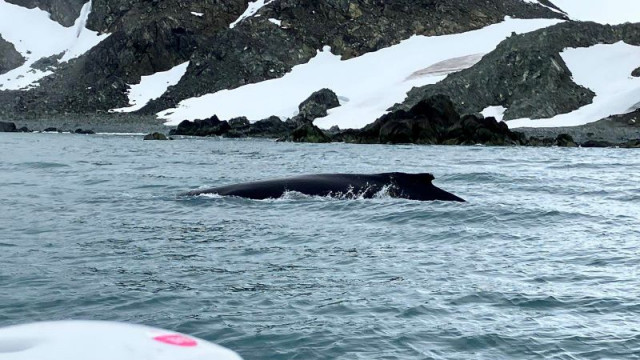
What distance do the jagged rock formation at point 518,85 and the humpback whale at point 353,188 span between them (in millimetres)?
67679

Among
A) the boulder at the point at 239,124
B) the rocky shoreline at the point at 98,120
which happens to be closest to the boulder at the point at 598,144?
the boulder at the point at 239,124

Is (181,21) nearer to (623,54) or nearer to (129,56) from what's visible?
(129,56)

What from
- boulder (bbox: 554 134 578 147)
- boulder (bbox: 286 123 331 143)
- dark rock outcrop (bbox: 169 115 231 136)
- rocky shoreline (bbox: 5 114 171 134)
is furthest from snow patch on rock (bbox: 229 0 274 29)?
boulder (bbox: 554 134 578 147)

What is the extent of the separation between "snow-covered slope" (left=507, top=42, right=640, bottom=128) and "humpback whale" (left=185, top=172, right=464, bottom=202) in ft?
210

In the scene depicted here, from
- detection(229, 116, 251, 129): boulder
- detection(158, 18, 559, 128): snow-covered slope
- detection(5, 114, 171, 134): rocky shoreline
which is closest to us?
detection(229, 116, 251, 129): boulder

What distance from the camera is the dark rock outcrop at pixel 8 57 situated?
460ft

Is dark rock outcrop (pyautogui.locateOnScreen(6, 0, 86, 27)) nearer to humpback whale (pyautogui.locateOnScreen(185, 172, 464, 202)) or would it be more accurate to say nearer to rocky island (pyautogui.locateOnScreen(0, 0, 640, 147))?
rocky island (pyautogui.locateOnScreen(0, 0, 640, 147))

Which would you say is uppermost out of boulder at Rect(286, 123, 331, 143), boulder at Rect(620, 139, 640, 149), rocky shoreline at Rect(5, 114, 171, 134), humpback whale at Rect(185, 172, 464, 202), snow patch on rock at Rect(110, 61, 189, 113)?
snow patch on rock at Rect(110, 61, 189, 113)

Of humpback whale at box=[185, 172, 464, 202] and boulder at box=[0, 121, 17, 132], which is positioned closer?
humpback whale at box=[185, 172, 464, 202]

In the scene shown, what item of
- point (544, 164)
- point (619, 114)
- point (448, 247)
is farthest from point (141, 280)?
point (619, 114)

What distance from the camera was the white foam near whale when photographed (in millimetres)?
4051

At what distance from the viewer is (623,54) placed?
344 ft

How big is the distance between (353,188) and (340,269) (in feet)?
27.8

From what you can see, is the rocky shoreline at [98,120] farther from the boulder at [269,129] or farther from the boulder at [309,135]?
the boulder at [309,135]
